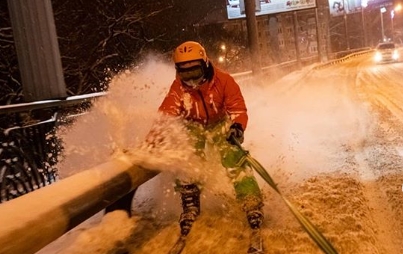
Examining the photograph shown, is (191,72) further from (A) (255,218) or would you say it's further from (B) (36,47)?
(B) (36,47)

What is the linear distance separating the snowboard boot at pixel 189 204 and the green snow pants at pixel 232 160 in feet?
1.07

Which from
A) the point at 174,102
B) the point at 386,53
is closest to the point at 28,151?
the point at 174,102

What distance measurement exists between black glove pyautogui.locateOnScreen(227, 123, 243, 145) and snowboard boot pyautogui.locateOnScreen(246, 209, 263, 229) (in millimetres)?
599

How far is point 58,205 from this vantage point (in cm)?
269

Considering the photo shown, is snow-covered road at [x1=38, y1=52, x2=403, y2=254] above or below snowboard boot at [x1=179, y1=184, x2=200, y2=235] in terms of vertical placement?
below

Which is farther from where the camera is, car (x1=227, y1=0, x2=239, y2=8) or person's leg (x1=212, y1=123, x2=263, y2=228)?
car (x1=227, y1=0, x2=239, y2=8)

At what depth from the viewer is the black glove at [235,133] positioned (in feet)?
12.1

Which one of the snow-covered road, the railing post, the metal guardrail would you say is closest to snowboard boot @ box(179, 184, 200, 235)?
the snow-covered road

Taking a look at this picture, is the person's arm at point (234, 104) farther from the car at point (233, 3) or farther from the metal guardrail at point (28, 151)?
the car at point (233, 3)

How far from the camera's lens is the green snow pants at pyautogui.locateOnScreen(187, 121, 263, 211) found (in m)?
3.75

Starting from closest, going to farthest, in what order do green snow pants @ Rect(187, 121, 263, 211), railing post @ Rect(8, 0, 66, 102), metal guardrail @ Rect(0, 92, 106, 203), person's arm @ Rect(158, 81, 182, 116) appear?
green snow pants @ Rect(187, 121, 263, 211) → person's arm @ Rect(158, 81, 182, 116) → metal guardrail @ Rect(0, 92, 106, 203) → railing post @ Rect(8, 0, 66, 102)

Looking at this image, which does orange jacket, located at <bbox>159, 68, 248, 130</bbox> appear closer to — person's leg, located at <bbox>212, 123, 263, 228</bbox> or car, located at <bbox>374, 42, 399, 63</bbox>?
person's leg, located at <bbox>212, 123, 263, 228</bbox>

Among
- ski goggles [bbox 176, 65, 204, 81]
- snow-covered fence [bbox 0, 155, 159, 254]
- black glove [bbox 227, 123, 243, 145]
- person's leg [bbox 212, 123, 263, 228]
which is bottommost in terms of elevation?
person's leg [bbox 212, 123, 263, 228]

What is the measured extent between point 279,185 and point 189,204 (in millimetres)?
1480
